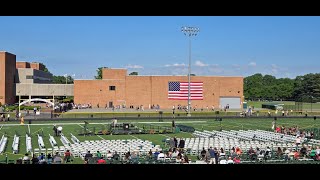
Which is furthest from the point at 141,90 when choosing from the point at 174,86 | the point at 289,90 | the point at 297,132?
the point at 289,90

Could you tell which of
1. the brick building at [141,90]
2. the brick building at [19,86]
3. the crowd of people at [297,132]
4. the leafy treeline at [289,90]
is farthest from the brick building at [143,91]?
the leafy treeline at [289,90]

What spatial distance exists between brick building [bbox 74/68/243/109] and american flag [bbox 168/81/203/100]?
81 cm

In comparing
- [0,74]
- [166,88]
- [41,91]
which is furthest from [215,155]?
[41,91]

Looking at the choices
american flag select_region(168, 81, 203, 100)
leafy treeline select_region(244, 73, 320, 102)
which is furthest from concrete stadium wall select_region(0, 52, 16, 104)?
leafy treeline select_region(244, 73, 320, 102)

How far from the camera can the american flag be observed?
220 ft

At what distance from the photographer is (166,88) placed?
229 ft

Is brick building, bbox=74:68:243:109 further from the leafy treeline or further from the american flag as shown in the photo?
the leafy treeline

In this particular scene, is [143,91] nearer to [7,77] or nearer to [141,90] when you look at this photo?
[141,90]

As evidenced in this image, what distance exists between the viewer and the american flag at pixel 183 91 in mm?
67125

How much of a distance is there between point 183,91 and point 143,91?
6.70 metres

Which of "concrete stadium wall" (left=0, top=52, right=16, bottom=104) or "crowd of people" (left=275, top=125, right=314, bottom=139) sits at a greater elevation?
"concrete stadium wall" (left=0, top=52, right=16, bottom=104)

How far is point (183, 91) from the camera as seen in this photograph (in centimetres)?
6775

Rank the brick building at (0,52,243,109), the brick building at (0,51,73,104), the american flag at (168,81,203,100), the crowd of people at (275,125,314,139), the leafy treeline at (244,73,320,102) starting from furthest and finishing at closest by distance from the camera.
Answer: the leafy treeline at (244,73,320,102) < the brick building at (0,52,243,109) < the brick building at (0,51,73,104) < the american flag at (168,81,203,100) < the crowd of people at (275,125,314,139)
